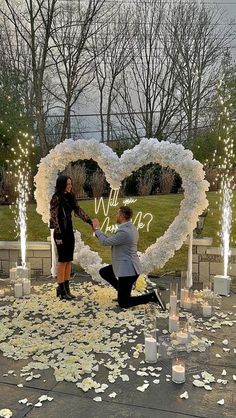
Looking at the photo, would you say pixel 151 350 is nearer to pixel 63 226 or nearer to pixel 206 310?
pixel 206 310

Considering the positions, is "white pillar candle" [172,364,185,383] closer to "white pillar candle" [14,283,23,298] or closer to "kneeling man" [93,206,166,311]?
"kneeling man" [93,206,166,311]

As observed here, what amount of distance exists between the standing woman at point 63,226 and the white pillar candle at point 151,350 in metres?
2.19

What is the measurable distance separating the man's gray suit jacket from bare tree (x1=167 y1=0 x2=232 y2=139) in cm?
1306

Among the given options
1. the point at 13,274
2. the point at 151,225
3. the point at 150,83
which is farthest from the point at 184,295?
the point at 150,83

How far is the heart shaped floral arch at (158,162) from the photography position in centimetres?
612

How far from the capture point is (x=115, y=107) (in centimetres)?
1947

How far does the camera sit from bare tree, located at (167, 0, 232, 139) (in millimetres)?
16672

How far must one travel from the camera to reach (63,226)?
5.73 m

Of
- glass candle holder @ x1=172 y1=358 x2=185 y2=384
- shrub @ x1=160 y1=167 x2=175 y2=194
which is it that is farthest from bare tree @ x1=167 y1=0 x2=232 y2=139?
glass candle holder @ x1=172 y1=358 x2=185 y2=384

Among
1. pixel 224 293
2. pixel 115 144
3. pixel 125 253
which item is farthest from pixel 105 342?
pixel 115 144

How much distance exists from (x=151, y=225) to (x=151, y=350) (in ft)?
20.5

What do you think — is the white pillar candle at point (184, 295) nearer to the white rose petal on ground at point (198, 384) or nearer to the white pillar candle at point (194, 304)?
the white pillar candle at point (194, 304)

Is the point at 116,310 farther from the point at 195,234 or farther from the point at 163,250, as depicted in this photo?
the point at 195,234

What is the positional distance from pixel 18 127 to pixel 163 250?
559cm
